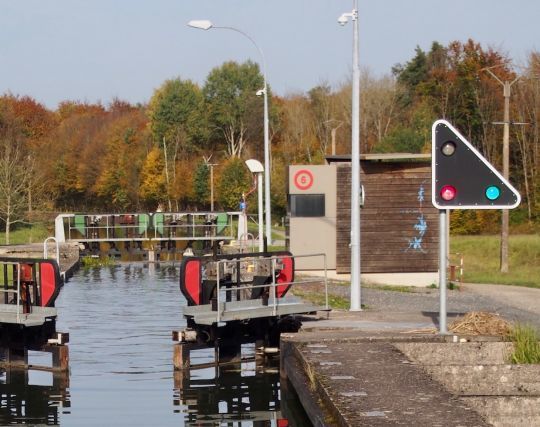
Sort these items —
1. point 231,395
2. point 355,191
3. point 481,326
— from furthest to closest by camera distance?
point 355,191
point 231,395
point 481,326

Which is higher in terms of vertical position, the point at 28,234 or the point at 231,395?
the point at 28,234

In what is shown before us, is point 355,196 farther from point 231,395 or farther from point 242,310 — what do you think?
point 231,395

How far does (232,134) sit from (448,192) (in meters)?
92.0

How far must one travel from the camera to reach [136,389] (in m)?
17.8

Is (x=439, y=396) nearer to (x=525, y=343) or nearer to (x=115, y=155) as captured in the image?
(x=525, y=343)

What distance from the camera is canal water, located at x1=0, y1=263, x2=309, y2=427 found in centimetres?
1571

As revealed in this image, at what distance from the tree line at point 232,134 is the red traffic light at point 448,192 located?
54966 mm

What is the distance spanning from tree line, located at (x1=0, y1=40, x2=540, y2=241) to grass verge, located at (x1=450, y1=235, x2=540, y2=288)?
1459 centimetres

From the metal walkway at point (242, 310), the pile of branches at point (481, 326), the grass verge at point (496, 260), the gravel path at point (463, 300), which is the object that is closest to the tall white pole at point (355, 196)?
the gravel path at point (463, 300)

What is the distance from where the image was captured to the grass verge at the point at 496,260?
39.2m

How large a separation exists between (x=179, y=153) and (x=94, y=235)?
169ft

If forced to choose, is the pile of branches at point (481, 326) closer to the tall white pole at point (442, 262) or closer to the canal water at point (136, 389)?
the tall white pole at point (442, 262)

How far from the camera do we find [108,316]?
28.6 m

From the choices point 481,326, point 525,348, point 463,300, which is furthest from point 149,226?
point 525,348
